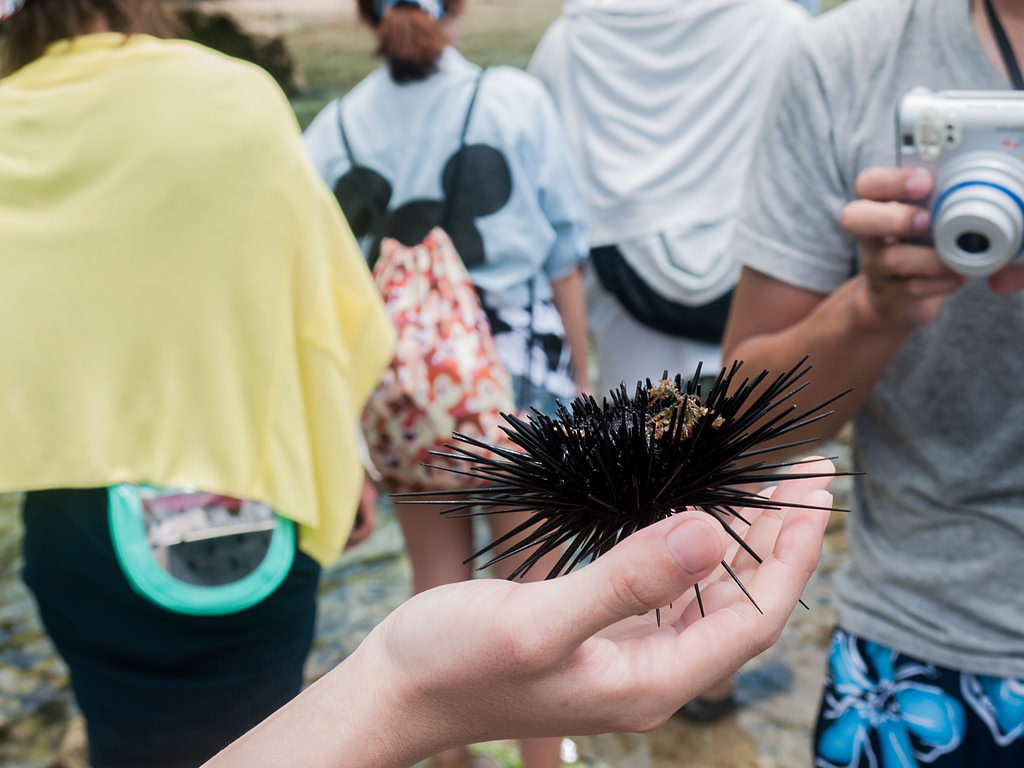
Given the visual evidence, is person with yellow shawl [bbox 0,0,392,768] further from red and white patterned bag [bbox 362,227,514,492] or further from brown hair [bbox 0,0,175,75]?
red and white patterned bag [bbox 362,227,514,492]

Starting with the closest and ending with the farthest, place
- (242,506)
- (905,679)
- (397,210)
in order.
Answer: (905,679), (242,506), (397,210)

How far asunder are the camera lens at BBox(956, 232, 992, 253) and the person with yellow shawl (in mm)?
851

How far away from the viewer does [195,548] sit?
1295mm

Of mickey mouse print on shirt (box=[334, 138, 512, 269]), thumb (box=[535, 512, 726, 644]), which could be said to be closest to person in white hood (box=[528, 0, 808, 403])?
mickey mouse print on shirt (box=[334, 138, 512, 269])

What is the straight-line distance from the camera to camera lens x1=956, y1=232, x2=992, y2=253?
891 mm

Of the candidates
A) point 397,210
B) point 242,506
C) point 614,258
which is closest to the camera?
point 242,506

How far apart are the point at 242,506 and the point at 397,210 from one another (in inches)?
26.9

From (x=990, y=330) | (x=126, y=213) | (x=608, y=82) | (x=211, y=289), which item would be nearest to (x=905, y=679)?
(x=990, y=330)

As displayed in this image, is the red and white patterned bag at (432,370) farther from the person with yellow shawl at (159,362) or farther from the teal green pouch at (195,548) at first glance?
the teal green pouch at (195,548)

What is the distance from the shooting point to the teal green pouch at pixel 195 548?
4.21 feet

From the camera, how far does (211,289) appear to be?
1272 mm

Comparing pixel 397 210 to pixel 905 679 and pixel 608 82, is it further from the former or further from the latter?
pixel 905 679

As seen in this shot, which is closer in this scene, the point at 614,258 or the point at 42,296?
the point at 42,296

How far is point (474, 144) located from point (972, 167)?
102 cm
